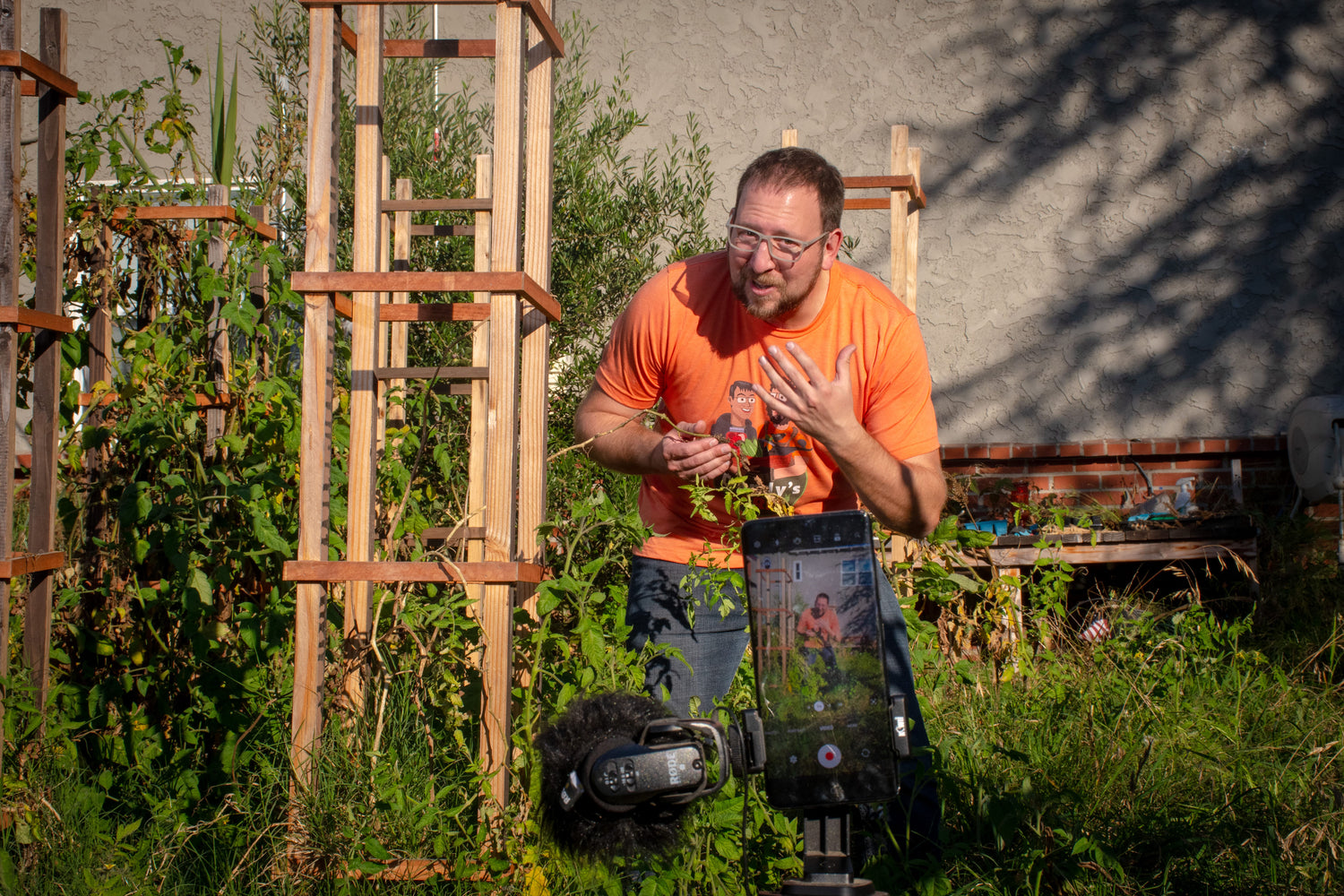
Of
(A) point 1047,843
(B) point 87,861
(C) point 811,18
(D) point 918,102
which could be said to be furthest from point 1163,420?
(B) point 87,861

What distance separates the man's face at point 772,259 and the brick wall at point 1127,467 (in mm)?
3466

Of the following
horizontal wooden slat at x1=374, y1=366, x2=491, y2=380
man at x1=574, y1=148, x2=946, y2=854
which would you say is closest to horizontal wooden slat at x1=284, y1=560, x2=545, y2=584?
man at x1=574, y1=148, x2=946, y2=854

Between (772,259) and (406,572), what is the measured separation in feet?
3.65

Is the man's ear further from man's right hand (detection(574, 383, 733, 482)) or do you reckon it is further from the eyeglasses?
man's right hand (detection(574, 383, 733, 482))

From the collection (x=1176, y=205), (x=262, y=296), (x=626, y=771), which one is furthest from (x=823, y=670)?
(x=1176, y=205)

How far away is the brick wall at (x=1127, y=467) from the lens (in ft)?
18.6

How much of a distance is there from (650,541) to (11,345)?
5.79 feet

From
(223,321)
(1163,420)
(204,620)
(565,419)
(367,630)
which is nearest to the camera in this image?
(367,630)

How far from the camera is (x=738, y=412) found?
8.49ft

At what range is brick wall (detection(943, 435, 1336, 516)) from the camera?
18.6 feet

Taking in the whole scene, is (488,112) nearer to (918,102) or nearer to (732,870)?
(918,102)

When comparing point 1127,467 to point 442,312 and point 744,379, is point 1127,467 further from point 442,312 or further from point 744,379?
point 442,312

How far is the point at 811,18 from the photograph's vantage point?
19.5 ft

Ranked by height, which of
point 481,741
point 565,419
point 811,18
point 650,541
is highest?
point 811,18
